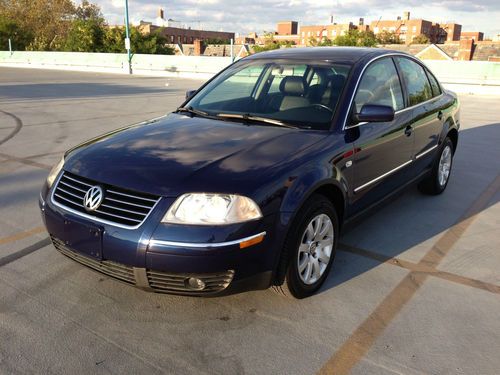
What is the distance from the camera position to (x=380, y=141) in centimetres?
389

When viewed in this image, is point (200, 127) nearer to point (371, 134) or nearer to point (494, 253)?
point (371, 134)

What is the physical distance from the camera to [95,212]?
9.11 feet

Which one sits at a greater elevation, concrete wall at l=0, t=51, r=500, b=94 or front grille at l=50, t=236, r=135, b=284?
A: concrete wall at l=0, t=51, r=500, b=94

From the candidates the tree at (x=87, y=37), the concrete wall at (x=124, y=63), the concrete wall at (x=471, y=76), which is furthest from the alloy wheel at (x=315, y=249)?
the tree at (x=87, y=37)

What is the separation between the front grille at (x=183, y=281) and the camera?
2658 millimetres

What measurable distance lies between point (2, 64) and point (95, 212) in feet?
155

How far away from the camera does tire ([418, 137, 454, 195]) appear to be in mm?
5423

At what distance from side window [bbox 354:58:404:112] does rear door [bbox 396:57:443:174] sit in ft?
0.69

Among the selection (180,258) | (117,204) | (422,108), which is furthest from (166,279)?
(422,108)

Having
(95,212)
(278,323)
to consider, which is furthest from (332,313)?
(95,212)

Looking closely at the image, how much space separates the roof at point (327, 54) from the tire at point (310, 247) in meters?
1.53

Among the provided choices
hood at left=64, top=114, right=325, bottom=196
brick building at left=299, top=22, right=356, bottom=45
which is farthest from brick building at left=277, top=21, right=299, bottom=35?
hood at left=64, top=114, right=325, bottom=196

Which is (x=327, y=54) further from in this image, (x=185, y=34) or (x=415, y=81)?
(x=185, y=34)

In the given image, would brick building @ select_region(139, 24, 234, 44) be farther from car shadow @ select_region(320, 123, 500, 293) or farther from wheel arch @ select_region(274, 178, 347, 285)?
wheel arch @ select_region(274, 178, 347, 285)
